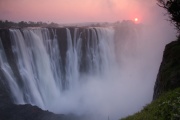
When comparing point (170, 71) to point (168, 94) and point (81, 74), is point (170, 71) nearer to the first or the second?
point (168, 94)

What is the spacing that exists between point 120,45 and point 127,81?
8410 mm

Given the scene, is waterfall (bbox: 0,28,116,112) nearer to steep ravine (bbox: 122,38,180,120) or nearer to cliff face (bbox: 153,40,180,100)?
cliff face (bbox: 153,40,180,100)

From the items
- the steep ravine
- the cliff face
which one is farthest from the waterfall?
the steep ravine

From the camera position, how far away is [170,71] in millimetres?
15555

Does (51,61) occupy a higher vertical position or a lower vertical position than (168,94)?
lower

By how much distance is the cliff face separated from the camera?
553 inches

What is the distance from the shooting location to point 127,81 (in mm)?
49500

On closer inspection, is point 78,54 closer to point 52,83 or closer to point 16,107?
point 52,83

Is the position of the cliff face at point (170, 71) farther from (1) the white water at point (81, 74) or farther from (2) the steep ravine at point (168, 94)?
(1) the white water at point (81, 74)

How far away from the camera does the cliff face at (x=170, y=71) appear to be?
1403cm

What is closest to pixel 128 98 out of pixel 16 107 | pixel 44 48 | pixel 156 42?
pixel 44 48

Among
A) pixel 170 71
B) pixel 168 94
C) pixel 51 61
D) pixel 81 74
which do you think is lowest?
pixel 81 74

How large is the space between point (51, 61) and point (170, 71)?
25.2 meters

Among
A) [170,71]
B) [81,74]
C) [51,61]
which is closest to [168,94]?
[170,71]
